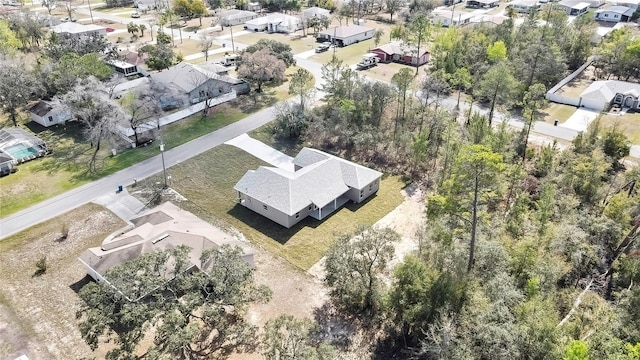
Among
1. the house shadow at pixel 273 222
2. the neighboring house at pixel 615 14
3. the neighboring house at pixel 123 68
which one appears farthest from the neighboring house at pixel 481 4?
the house shadow at pixel 273 222

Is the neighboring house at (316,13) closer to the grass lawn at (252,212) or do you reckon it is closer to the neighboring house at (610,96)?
the neighboring house at (610,96)

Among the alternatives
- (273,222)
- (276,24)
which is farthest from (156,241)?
(276,24)

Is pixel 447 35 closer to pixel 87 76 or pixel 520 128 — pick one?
pixel 520 128

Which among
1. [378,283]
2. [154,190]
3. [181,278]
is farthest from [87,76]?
[378,283]

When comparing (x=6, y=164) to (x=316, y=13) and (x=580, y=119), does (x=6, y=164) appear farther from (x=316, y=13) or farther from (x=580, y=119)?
(x=316, y=13)

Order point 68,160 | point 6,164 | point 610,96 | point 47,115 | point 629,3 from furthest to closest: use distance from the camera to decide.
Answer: point 629,3 → point 610,96 → point 47,115 → point 68,160 → point 6,164

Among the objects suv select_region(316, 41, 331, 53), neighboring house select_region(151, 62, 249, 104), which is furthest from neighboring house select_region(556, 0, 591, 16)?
neighboring house select_region(151, 62, 249, 104)
